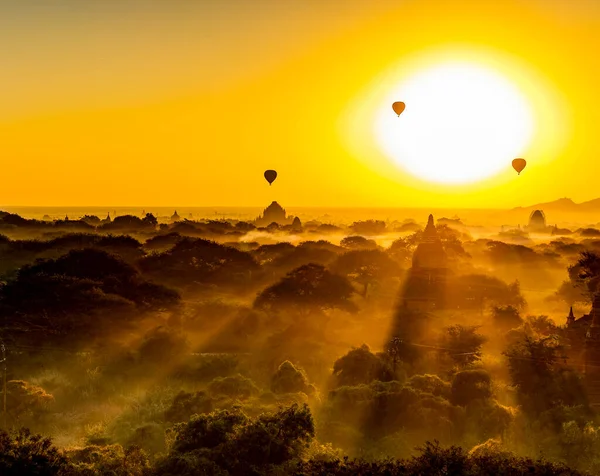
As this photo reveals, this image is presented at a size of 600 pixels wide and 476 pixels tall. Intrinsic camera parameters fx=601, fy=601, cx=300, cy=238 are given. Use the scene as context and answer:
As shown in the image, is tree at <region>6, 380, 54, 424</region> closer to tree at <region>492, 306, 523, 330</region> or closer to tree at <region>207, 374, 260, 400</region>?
tree at <region>207, 374, 260, 400</region>

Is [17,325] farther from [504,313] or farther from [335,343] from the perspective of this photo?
[504,313]

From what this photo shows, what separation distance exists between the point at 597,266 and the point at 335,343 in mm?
16334

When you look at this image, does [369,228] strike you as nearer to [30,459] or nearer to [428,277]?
[428,277]

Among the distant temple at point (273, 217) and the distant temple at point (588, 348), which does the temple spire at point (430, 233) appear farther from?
the distant temple at point (273, 217)

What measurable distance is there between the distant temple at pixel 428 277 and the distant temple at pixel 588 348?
1749 centimetres

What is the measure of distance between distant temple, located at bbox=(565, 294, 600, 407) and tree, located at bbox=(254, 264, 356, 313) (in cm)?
1625

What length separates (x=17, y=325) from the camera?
3547cm

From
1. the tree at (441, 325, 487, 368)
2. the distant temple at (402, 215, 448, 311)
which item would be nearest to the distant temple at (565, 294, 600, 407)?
the tree at (441, 325, 487, 368)

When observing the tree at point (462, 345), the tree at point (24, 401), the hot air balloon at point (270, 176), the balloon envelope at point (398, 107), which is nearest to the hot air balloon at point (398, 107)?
the balloon envelope at point (398, 107)

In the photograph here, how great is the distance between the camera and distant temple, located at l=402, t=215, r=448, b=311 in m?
46.8

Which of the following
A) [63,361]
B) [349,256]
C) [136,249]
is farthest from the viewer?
[136,249]

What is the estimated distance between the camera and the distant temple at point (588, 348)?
27703mm

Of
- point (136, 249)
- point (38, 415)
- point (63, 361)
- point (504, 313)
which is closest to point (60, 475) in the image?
point (38, 415)

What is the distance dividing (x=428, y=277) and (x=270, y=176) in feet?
240
